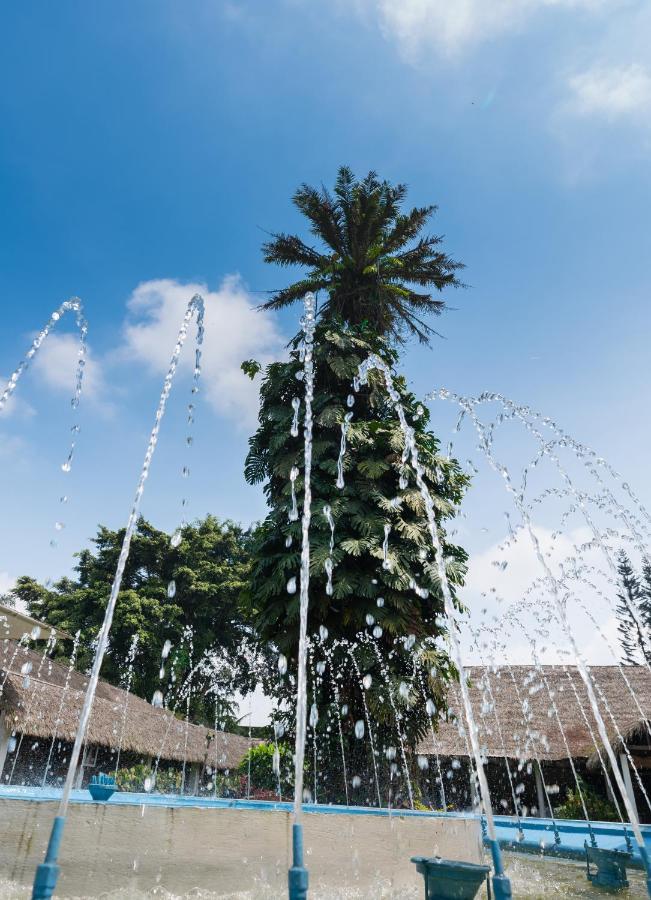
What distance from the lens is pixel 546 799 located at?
14156 mm

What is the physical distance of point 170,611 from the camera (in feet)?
78.2

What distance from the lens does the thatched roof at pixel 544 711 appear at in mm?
13883

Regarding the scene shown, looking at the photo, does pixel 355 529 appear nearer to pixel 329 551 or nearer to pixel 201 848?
pixel 329 551

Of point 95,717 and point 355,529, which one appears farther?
point 95,717

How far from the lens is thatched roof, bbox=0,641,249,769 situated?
1277 centimetres

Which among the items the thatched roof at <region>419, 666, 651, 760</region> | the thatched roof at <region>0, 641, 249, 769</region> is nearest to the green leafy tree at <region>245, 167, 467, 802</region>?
the thatched roof at <region>419, 666, 651, 760</region>

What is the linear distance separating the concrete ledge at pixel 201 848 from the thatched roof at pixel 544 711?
867cm

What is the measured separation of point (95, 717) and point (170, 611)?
28.7ft

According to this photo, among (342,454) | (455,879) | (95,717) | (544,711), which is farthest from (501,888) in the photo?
(95,717)

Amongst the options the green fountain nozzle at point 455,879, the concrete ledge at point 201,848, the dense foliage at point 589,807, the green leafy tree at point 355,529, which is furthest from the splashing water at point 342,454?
the dense foliage at point 589,807

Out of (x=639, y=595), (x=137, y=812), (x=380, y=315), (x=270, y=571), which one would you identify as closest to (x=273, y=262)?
(x=380, y=315)

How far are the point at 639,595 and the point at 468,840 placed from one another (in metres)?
37.8

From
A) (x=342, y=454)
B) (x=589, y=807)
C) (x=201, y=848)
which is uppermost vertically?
(x=342, y=454)

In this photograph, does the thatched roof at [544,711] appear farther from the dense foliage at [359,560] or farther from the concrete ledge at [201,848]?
the concrete ledge at [201,848]
